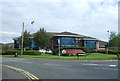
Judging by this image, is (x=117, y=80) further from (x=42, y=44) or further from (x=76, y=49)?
(x=42, y=44)

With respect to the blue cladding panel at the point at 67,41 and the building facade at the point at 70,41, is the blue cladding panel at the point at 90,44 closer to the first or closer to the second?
the building facade at the point at 70,41

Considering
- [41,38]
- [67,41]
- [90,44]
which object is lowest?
[90,44]

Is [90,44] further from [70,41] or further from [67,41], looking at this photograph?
[67,41]

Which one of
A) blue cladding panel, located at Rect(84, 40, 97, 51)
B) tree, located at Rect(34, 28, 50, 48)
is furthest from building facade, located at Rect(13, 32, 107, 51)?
tree, located at Rect(34, 28, 50, 48)

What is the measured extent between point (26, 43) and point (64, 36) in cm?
1673

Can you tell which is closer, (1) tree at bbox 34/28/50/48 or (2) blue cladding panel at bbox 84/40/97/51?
(1) tree at bbox 34/28/50/48

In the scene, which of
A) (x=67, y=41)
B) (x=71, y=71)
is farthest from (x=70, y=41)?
(x=71, y=71)

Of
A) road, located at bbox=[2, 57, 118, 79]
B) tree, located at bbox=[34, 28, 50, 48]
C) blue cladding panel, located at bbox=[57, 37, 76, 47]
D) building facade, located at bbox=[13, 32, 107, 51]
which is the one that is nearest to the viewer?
road, located at bbox=[2, 57, 118, 79]

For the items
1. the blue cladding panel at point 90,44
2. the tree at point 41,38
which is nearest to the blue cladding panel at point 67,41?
the blue cladding panel at point 90,44

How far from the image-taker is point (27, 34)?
56875 millimetres

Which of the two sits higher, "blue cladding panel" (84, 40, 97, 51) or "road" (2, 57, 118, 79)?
"blue cladding panel" (84, 40, 97, 51)

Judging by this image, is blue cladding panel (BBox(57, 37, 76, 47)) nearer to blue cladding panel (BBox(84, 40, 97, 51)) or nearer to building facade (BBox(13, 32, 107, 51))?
building facade (BBox(13, 32, 107, 51))

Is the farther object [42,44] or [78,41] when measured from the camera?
[78,41]

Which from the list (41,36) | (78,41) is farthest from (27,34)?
(78,41)
